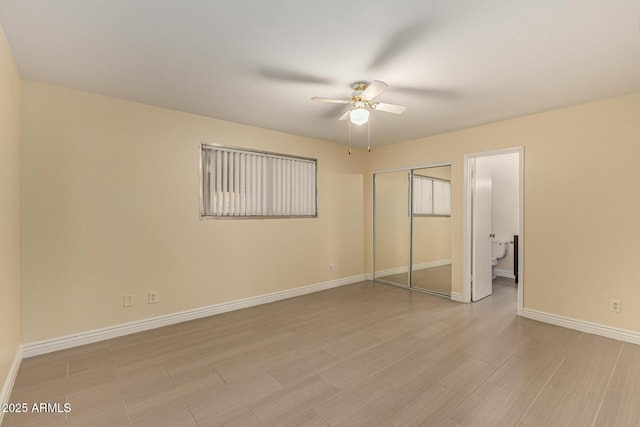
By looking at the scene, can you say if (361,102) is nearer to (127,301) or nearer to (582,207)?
(582,207)

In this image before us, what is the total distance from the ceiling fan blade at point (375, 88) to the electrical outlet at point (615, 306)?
318cm

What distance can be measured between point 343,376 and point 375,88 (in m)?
2.29

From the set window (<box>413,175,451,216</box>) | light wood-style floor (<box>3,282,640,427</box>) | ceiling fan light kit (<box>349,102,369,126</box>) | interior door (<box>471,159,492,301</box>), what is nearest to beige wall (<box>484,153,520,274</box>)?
interior door (<box>471,159,492,301</box>)

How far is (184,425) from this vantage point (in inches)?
68.7

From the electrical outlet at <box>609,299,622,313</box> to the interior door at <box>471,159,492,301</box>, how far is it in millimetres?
1407

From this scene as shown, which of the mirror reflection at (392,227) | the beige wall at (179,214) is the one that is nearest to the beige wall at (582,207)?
the beige wall at (179,214)

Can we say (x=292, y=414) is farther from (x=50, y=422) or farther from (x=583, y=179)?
(x=583, y=179)

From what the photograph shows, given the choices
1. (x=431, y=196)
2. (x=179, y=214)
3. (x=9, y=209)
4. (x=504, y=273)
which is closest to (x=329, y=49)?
(x=179, y=214)

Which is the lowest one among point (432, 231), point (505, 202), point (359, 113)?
point (432, 231)

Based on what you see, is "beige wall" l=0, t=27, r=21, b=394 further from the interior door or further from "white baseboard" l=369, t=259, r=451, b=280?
the interior door

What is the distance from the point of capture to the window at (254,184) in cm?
363

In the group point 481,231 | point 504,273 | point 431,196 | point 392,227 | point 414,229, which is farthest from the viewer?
point 504,273

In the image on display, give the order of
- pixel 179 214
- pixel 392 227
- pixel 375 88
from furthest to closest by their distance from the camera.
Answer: pixel 392 227 → pixel 179 214 → pixel 375 88

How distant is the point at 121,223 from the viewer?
9.82 feet
